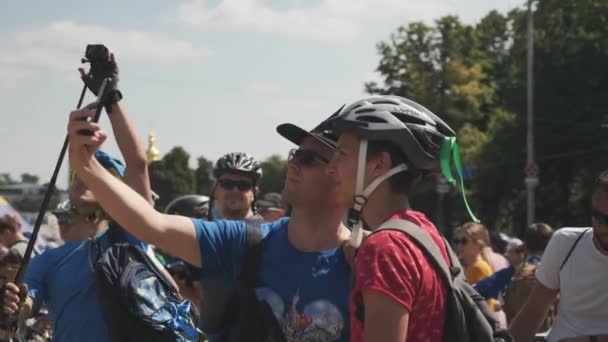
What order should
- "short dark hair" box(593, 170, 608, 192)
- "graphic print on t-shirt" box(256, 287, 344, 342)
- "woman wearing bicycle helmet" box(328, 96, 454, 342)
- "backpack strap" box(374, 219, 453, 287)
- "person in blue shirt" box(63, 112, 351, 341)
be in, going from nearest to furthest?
"woman wearing bicycle helmet" box(328, 96, 454, 342), "backpack strap" box(374, 219, 453, 287), "person in blue shirt" box(63, 112, 351, 341), "graphic print on t-shirt" box(256, 287, 344, 342), "short dark hair" box(593, 170, 608, 192)

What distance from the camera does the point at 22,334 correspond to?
15.8ft

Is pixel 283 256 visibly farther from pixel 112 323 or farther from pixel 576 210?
pixel 576 210

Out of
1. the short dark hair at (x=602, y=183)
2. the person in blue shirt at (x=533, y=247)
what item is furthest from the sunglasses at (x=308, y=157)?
the person in blue shirt at (x=533, y=247)

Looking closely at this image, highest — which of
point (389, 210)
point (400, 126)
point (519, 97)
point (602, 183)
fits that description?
point (400, 126)

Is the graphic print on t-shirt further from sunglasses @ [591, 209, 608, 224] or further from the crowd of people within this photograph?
sunglasses @ [591, 209, 608, 224]

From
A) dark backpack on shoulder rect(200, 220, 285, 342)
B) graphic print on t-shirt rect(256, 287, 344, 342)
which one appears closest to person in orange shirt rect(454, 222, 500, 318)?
dark backpack on shoulder rect(200, 220, 285, 342)

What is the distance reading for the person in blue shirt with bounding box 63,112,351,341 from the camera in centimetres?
356

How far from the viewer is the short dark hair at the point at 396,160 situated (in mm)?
3256

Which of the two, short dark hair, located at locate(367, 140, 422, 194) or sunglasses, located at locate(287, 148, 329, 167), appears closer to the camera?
short dark hair, located at locate(367, 140, 422, 194)

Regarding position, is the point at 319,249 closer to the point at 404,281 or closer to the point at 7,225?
the point at 404,281

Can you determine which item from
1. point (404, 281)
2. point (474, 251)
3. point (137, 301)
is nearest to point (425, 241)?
point (404, 281)

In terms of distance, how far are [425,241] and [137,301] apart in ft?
5.68

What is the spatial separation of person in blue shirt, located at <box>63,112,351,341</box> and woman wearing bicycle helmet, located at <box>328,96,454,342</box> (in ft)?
1.82

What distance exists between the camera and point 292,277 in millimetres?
3961
